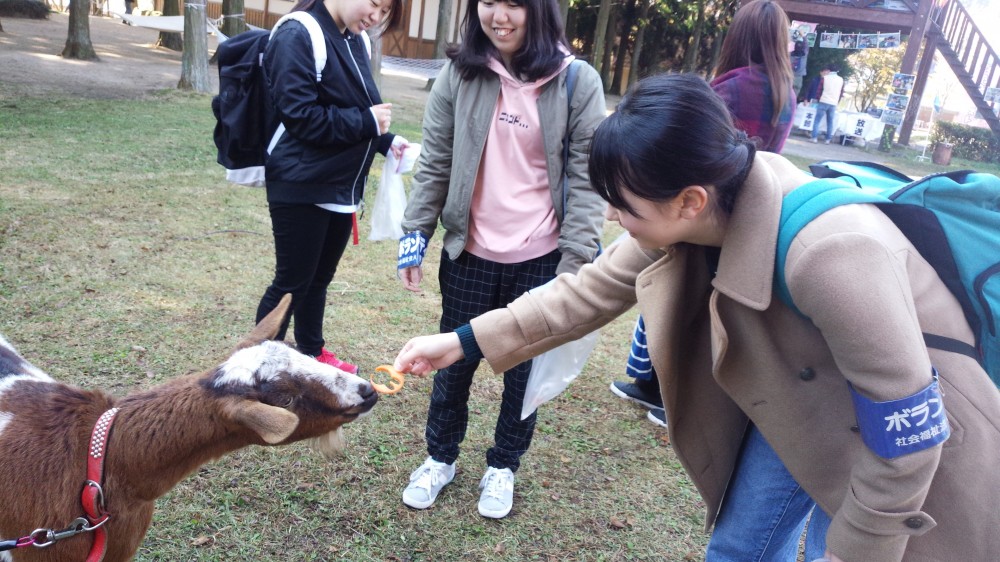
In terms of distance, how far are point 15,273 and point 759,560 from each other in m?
5.07

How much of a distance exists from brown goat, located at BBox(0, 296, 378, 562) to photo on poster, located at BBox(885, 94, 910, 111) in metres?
20.2

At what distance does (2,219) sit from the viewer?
231 inches

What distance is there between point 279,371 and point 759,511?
5.10 feet

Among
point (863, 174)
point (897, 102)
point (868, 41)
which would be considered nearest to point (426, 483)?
point (863, 174)

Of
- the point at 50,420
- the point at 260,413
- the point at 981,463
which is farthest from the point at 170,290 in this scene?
the point at 981,463

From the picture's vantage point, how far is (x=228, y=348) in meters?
4.39

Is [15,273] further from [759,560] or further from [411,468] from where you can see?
[759,560]

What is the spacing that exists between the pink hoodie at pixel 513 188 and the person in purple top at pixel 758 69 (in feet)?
4.35

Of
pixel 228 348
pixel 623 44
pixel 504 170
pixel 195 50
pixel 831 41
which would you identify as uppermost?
pixel 831 41

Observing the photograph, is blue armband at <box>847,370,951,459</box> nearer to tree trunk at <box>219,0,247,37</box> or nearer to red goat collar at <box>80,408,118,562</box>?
red goat collar at <box>80,408,118,562</box>

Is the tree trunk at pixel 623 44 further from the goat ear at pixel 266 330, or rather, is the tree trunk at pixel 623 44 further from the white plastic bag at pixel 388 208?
the goat ear at pixel 266 330

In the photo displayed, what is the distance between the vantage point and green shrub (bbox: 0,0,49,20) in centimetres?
2341

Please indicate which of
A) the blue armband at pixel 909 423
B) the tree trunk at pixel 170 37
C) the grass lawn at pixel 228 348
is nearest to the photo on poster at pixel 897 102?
the grass lawn at pixel 228 348

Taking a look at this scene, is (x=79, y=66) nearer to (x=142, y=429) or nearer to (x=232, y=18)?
(x=232, y=18)
